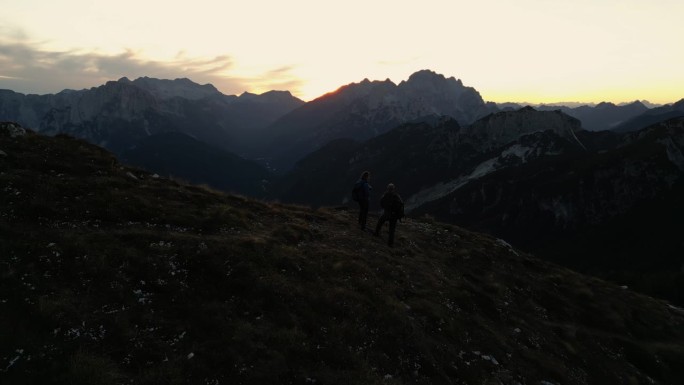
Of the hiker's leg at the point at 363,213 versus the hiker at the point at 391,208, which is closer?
the hiker at the point at 391,208

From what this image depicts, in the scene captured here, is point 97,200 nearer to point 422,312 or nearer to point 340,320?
point 340,320

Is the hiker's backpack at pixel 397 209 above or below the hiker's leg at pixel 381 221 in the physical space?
above

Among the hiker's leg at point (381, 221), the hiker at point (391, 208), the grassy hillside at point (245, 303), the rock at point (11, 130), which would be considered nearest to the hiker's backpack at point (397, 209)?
the hiker at point (391, 208)

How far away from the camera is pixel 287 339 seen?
50.4 ft

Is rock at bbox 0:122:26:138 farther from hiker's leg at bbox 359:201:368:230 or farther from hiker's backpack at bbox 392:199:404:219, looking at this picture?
hiker's backpack at bbox 392:199:404:219

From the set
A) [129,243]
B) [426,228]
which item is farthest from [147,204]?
[426,228]

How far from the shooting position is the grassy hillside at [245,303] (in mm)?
13242

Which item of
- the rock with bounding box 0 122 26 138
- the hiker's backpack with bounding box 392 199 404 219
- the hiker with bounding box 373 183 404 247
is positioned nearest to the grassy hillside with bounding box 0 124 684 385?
the rock with bounding box 0 122 26 138

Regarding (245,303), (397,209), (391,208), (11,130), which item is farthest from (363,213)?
(11,130)

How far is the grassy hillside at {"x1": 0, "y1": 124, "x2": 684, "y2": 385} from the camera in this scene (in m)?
13.2

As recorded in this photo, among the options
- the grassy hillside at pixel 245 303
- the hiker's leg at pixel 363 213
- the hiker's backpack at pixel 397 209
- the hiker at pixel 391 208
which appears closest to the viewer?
the grassy hillside at pixel 245 303

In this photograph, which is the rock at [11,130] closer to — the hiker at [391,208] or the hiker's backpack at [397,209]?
the hiker at [391,208]

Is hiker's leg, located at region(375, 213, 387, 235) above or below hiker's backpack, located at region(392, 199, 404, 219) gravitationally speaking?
below

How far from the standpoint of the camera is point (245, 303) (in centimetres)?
1692
